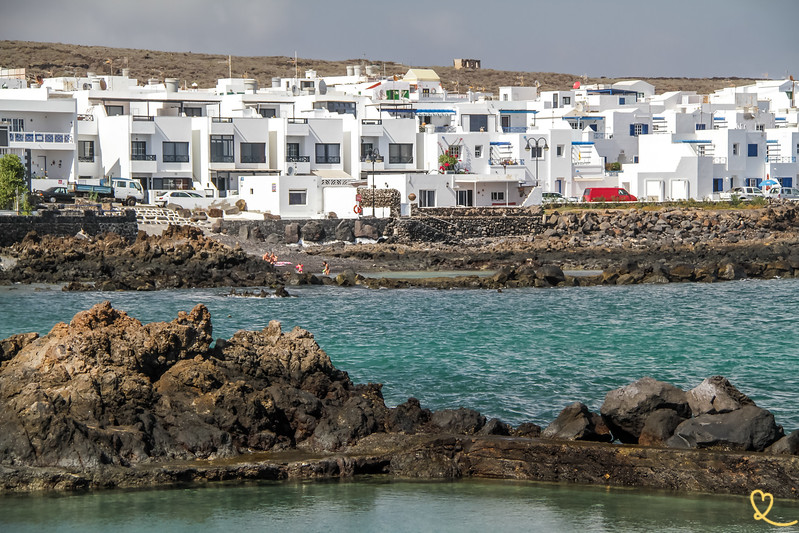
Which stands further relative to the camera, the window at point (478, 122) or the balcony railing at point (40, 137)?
the window at point (478, 122)

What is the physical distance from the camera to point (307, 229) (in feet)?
187

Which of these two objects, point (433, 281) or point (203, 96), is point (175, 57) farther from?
point (433, 281)

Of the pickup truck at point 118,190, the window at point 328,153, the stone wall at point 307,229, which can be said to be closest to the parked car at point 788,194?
the window at point 328,153

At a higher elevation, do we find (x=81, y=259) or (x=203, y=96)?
(x=203, y=96)

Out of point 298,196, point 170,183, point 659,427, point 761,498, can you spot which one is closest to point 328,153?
point 298,196

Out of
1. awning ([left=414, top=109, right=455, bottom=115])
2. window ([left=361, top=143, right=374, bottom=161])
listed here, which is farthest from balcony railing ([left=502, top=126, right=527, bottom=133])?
window ([left=361, top=143, right=374, bottom=161])

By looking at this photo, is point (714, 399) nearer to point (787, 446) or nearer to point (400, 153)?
point (787, 446)

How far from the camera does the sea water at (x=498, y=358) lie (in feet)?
48.9

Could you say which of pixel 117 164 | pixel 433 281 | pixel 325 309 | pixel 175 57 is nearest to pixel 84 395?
pixel 325 309

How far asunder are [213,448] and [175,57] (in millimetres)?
155446

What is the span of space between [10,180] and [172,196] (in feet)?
27.5

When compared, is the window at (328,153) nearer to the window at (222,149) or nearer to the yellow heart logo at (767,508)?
the window at (222,149)

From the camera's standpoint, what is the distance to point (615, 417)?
678 inches

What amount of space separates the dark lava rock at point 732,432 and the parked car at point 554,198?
51645mm
